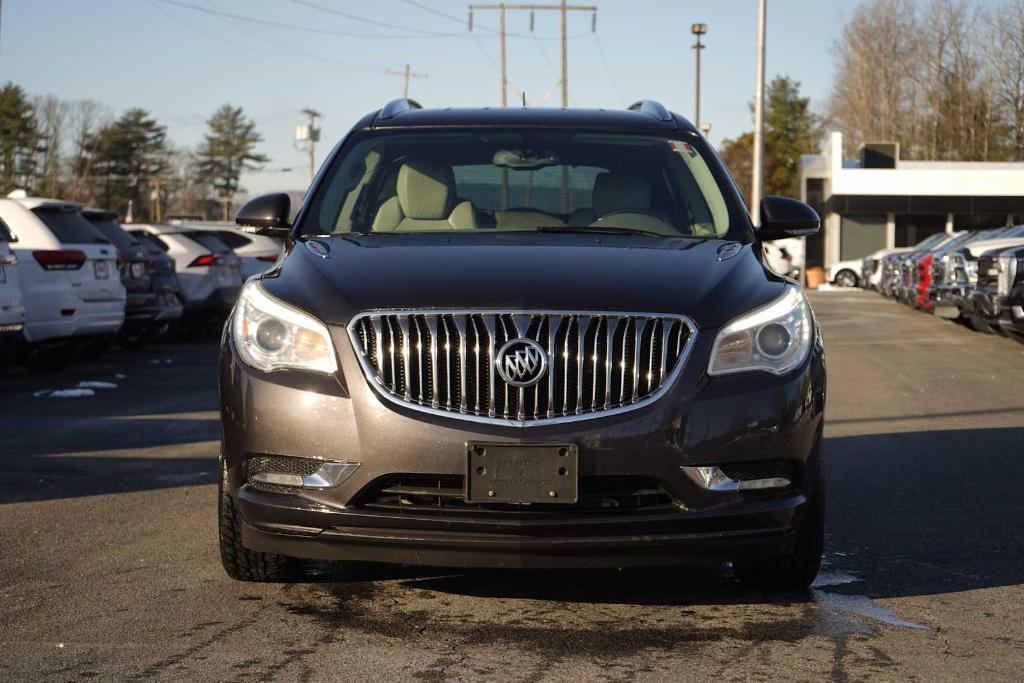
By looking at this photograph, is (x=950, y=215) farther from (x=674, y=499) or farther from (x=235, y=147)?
(x=235, y=147)

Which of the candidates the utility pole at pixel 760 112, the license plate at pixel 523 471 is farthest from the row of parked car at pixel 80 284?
the utility pole at pixel 760 112

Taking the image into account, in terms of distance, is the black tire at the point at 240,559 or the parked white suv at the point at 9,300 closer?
the black tire at the point at 240,559

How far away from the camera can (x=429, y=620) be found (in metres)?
4.70

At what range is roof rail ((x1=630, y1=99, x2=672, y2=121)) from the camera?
6.51m

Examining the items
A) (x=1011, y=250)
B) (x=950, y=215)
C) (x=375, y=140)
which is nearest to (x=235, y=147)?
(x=950, y=215)

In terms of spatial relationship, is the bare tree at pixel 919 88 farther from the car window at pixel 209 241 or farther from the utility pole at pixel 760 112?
the car window at pixel 209 241

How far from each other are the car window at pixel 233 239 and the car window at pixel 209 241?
0.73 metres

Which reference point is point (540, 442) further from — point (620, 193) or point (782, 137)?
point (782, 137)

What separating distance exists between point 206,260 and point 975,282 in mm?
10302

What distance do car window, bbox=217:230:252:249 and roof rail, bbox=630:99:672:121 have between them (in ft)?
49.9

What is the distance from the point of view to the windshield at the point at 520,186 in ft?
19.0

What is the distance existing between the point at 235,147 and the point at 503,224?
136685 mm

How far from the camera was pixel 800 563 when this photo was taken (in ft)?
16.2

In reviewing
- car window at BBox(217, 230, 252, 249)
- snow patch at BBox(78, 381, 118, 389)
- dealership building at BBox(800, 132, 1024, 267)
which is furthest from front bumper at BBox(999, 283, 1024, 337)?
dealership building at BBox(800, 132, 1024, 267)
